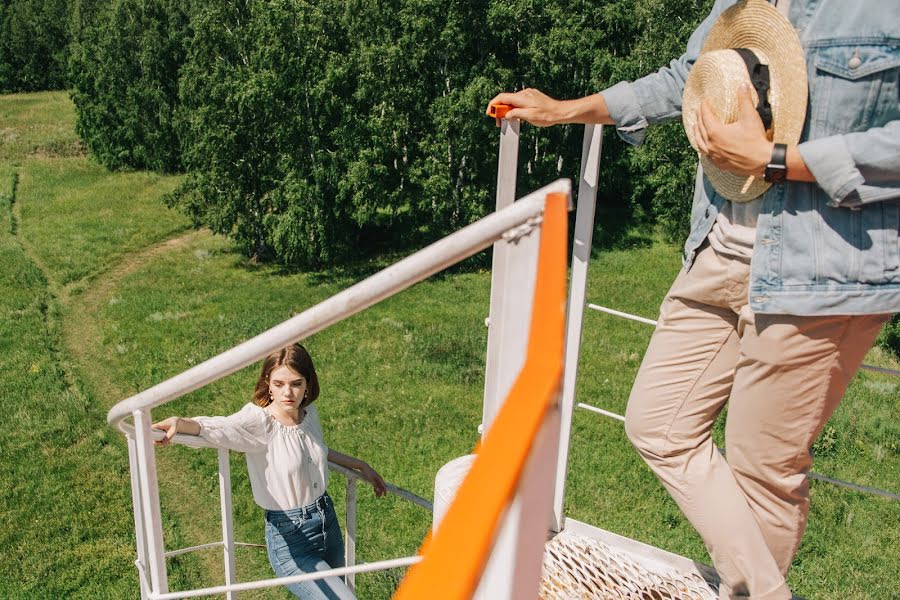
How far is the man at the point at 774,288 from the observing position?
169cm

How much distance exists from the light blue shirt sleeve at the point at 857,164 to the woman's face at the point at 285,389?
2.03m

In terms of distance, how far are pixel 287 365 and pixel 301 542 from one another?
648 millimetres

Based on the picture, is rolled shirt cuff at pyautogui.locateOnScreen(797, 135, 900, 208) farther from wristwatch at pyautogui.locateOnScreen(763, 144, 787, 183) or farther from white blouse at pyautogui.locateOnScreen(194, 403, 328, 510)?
white blouse at pyautogui.locateOnScreen(194, 403, 328, 510)

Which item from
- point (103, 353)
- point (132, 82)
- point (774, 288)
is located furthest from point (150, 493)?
point (132, 82)

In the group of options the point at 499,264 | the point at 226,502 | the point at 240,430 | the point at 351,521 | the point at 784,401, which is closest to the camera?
the point at 784,401

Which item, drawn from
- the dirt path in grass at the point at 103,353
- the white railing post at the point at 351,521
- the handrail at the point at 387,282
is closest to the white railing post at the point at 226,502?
the white railing post at the point at 351,521

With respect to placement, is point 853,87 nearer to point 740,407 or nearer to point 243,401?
point 740,407

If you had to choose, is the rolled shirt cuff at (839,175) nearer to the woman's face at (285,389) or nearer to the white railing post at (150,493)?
the white railing post at (150,493)

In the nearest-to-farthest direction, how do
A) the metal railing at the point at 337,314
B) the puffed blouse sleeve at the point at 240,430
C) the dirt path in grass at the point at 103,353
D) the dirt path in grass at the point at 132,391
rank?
the metal railing at the point at 337,314
the puffed blouse sleeve at the point at 240,430
the dirt path in grass at the point at 132,391
the dirt path in grass at the point at 103,353

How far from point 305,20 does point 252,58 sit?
3.85 feet

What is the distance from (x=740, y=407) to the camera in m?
1.94

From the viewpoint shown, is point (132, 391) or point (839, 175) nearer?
point (839, 175)

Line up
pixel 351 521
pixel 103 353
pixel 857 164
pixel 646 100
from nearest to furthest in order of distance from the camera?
1. pixel 857 164
2. pixel 646 100
3. pixel 351 521
4. pixel 103 353

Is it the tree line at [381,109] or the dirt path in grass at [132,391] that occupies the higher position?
the tree line at [381,109]
